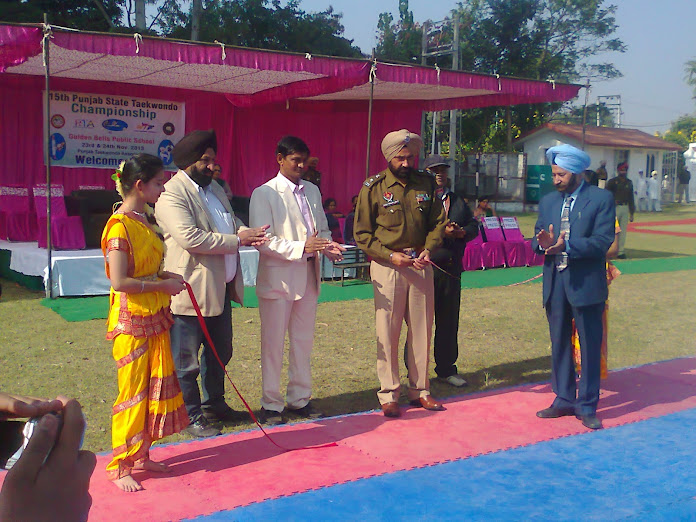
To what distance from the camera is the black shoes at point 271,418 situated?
4785mm

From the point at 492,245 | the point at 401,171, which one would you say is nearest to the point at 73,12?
the point at 492,245

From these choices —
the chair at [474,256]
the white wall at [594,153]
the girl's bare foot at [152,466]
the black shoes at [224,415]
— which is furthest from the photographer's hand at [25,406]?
the white wall at [594,153]

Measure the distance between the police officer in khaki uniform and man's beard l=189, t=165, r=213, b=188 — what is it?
3.67 feet

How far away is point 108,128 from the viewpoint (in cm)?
1241

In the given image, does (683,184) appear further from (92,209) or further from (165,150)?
(92,209)

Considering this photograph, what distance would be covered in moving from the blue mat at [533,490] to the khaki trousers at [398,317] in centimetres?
99

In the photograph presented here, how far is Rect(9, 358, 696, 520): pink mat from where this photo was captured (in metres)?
3.63

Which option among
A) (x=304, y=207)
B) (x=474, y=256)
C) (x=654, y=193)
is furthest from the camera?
(x=654, y=193)

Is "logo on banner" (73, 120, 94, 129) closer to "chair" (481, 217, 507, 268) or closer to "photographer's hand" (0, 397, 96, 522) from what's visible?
"chair" (481, 217, 507, 268)

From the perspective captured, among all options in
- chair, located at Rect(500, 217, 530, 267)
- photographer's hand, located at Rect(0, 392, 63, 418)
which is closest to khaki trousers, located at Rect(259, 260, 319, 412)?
photographer's hand, located at Rect(0, 392, 63, 418)

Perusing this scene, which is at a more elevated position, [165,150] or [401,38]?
[401,38]

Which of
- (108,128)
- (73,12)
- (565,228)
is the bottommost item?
(565,228)

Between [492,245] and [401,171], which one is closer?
[401,171]

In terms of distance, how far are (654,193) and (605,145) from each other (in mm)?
2967
